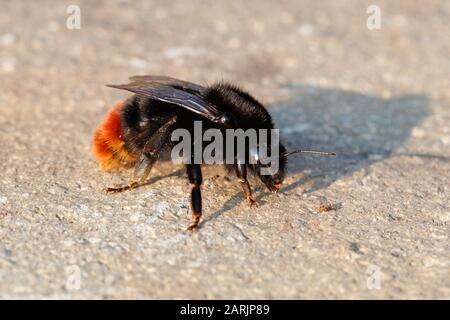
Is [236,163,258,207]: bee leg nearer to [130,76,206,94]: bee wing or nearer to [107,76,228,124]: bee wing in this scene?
[107,76,228,124]: bee wing

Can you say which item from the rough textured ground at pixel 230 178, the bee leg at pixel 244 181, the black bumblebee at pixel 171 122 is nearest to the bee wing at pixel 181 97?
the black bumblebee at pixel 171 122

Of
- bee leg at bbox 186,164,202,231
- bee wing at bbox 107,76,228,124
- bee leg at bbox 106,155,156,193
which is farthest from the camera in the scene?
bee leg at bbox 106,155,156,193

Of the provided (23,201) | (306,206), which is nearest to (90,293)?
(23,201)

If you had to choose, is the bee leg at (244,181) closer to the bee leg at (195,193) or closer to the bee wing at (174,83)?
the bee leg at (195,193)

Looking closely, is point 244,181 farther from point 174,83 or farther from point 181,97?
point 174,83

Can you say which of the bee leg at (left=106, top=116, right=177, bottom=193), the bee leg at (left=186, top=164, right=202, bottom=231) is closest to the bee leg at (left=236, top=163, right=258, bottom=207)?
the bee leg at (left=186, top=164, right=202, bottom=231)

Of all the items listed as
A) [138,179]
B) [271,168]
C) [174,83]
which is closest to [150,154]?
[138,179]
